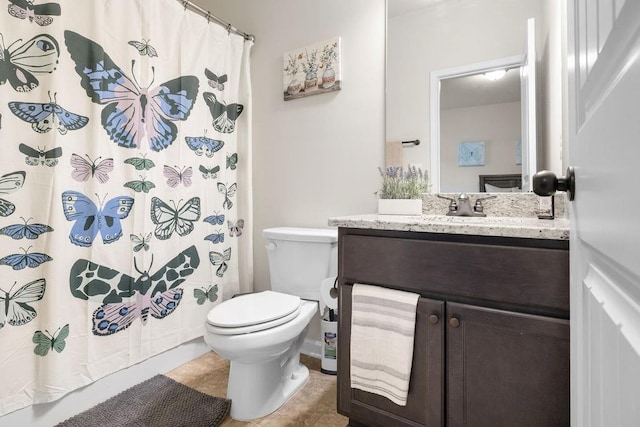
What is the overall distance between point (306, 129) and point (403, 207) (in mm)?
814

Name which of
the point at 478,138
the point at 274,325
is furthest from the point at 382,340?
the point at 478,138

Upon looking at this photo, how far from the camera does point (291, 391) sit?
1538 mm

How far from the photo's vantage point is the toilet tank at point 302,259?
1.64 meters

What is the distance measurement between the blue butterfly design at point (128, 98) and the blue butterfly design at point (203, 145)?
10cm

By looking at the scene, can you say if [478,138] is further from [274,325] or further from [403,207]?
[274,325]

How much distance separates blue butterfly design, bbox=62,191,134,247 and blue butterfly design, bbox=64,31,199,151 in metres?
0.30

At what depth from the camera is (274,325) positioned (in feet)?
4.28

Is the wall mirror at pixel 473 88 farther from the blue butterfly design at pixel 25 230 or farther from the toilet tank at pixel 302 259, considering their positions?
the blue butterfly design at pixel 25 230

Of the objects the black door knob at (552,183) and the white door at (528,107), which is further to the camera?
the white door at (528,107)

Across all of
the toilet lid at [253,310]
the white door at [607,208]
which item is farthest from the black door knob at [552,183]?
the toilet lid at [253,310]

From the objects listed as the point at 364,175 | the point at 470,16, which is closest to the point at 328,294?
the point at 364,175

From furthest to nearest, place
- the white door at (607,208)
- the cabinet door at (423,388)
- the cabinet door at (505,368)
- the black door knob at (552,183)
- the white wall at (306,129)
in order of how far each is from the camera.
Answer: the white wall at (306,129) < the cabinet door at (423,388) < the cabinet door at (505,368) < the black door knob at (552,183) < the white door at (607,208)

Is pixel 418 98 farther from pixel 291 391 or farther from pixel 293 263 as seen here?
pixel 291 391

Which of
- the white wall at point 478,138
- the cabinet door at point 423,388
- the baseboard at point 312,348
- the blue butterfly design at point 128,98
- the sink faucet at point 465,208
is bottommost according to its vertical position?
the baseboard at point 312,348
